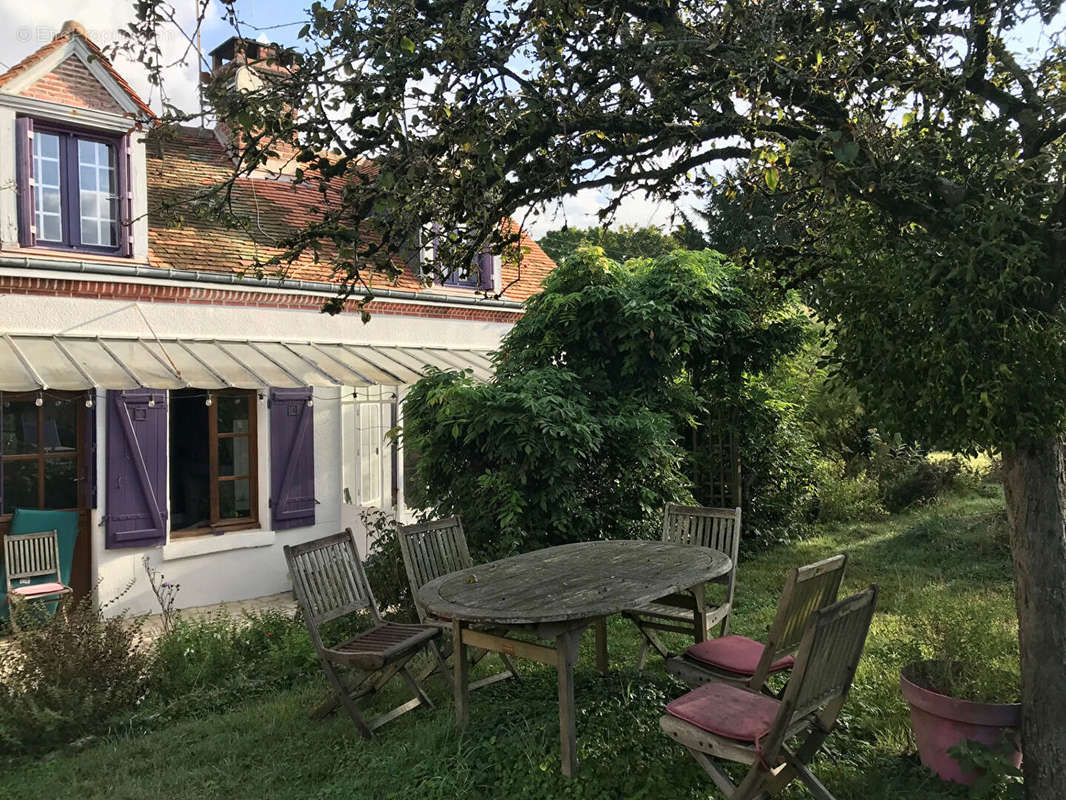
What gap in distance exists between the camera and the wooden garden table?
381 centimetres

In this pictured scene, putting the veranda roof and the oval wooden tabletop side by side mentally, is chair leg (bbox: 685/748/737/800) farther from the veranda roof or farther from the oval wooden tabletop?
the veranda roof

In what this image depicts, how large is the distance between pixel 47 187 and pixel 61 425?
7.99 feet

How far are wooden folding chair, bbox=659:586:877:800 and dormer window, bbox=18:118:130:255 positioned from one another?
7756 mm

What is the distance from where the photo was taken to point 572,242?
110 ft

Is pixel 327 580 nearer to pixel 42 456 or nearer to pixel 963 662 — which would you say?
pixel 963 662

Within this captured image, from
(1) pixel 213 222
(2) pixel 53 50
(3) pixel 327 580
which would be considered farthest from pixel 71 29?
(3) pixel 327 580

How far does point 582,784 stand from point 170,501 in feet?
23.0

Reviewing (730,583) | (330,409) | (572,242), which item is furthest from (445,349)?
(572,242)

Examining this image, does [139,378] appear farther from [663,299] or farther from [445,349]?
[663,299]

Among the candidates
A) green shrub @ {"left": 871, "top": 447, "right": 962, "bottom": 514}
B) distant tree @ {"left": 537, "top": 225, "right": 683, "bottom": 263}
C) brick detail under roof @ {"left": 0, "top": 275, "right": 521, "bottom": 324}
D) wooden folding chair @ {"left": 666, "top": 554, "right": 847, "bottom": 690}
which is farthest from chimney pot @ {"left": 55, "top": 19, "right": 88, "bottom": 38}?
distant tree @ {"left": 537, "top": 225, "right": 683, "bottom": 263}

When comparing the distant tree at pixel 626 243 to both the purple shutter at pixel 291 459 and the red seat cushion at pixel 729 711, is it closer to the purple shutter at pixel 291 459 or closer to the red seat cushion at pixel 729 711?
the purple shutter at pixel 291 459

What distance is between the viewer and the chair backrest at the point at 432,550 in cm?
514

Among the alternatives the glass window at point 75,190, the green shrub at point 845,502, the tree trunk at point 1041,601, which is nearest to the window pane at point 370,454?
the glass window at point 75,190

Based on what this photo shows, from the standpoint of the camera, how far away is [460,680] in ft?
13.8
